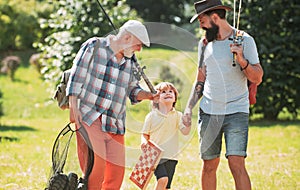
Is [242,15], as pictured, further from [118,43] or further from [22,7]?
[22,7]

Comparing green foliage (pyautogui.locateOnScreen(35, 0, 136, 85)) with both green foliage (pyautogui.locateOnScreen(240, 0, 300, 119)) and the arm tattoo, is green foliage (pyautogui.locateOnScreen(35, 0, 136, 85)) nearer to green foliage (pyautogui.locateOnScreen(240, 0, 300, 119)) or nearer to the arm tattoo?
green foliage (pyautogui.locateOnScreen(240, 0, 300, 119))

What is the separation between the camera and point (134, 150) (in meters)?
7.58

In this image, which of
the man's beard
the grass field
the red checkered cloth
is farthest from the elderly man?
the red checkered cloth

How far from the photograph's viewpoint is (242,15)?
1338 cm

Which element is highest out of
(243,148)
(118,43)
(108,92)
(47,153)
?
(118,43)

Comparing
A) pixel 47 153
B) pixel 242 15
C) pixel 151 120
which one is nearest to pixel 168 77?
pixel 242 15

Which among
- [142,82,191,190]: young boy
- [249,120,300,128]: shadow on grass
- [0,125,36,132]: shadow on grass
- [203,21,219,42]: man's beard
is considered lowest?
[249,120,300,128]: shadow on grass

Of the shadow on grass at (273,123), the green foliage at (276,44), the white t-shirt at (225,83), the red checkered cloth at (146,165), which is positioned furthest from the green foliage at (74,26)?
the white t-shirt at (225,83)

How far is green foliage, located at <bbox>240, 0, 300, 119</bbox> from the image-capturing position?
520 inches

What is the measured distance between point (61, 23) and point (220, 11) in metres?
8.11

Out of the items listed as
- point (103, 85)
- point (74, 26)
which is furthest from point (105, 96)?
point (74, 26)

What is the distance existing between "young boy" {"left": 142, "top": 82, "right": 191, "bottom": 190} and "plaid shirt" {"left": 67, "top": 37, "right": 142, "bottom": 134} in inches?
26.1

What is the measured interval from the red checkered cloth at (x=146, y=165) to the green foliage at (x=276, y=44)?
727cm

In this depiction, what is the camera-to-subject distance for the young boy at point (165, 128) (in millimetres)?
6305
